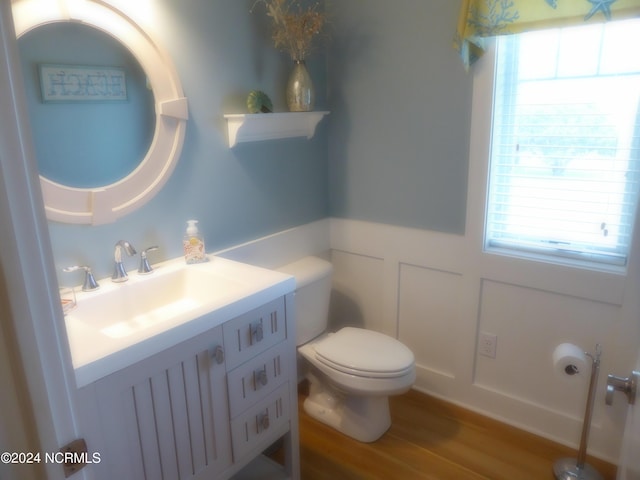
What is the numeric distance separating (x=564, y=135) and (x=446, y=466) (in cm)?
142

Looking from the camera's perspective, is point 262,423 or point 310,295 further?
point 310,295

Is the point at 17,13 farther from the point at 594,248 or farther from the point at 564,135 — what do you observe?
the point at 594,248

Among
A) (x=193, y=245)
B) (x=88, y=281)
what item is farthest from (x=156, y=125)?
(x=88, y=281)

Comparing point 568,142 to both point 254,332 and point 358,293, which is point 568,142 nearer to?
point 358,293

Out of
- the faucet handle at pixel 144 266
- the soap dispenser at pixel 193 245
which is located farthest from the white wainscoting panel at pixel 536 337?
the faucet handle at pixel 144 266

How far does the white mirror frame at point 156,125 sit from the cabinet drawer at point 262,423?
0.79 meters

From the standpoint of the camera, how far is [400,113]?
2.13 m

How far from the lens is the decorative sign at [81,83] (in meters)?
1.33

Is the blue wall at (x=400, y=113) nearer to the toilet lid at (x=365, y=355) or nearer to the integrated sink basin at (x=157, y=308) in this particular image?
the toilet lid at (x=365, y=355)

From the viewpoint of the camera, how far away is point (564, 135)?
1.77 metres

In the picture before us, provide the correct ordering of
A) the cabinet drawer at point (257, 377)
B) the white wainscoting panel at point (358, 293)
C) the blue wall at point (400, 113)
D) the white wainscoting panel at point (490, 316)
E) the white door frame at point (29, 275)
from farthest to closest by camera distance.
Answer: the white wainscoting panel at point (358, 293) < the blue wall at point (400, 113) < the white wainscoting panel at point (490, 316) < the cabinet drawer at point (257, 377) < the white door frame at point (29, 275)

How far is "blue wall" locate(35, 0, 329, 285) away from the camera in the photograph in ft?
5.11

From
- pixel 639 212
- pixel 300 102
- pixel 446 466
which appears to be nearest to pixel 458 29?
pixel 300 102

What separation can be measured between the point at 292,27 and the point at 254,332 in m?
1.25
